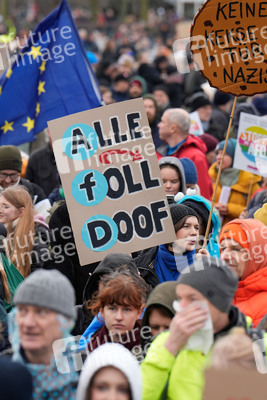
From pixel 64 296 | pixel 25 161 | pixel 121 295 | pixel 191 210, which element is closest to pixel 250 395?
pixel 64 296

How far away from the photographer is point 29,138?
8.52 metres

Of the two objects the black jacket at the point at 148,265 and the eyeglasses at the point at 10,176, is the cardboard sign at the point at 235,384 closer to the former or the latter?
the black jacket at the point at 148,265

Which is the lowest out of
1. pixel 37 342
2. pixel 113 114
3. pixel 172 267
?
pixel 172 267

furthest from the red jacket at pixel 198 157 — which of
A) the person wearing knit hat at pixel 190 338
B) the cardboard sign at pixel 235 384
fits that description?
the cardboard sign at pixel 235 384

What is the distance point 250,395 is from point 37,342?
0.83 metres

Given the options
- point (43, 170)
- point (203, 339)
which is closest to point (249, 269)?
point (203, 339)

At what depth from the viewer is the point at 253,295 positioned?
15.5ft

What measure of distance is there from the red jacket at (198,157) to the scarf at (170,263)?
2585 millimetres

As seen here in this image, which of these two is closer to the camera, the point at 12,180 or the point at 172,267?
the point at 172,267

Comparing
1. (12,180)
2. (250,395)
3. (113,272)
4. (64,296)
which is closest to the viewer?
(250,395)

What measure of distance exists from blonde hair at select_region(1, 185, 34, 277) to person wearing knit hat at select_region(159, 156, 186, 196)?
1.15 meters

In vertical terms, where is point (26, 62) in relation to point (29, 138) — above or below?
above

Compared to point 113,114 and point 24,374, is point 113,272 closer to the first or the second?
point 113,114

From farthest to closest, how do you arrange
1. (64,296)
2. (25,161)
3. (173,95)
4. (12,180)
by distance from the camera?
1. (173,95)
2. (25,161)
3. (12,180)
4. (64,296)
